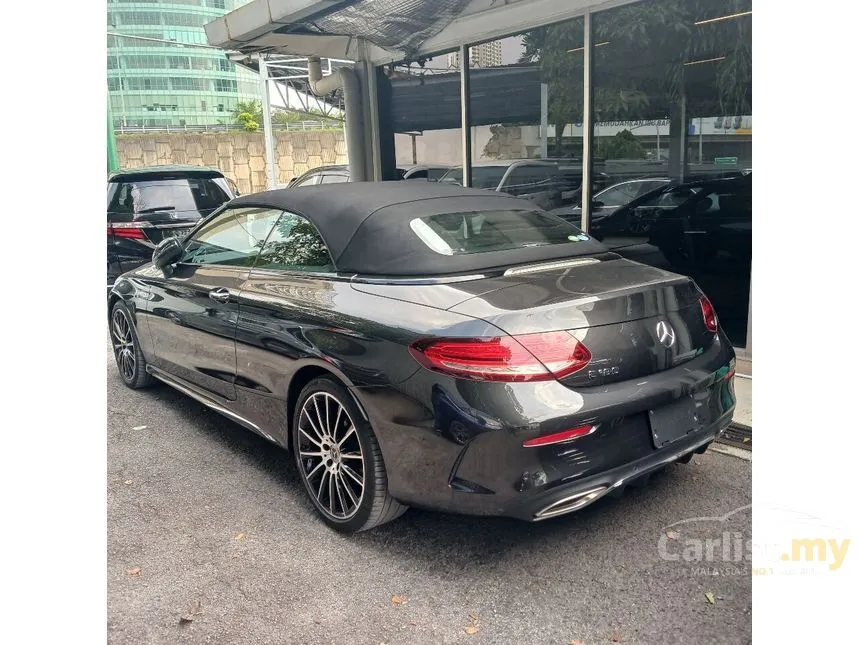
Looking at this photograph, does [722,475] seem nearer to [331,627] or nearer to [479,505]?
[479,505]

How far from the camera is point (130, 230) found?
28.7 ft

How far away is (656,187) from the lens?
6.35 m

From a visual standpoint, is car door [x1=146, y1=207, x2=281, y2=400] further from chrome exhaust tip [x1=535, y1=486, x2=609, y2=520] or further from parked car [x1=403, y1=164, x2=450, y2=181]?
parked car [x1=403, y1=164, x2=450, y2=181]

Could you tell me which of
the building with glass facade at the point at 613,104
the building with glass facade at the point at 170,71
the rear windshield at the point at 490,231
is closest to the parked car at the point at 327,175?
the building with glass facade at the point at 613,104

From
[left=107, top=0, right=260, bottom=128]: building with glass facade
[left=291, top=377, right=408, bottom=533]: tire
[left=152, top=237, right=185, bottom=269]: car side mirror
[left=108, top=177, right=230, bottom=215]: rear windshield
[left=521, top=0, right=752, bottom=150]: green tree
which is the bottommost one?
[left=291, top=377, right=408, bottom=533]: tire

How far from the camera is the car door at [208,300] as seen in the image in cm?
413

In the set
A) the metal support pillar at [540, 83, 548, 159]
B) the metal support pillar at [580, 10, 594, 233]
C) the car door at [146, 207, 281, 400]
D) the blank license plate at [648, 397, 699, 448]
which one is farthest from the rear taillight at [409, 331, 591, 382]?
the metal support pillar at [540, 83, 548, 159]

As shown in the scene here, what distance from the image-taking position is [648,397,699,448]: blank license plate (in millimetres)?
2984

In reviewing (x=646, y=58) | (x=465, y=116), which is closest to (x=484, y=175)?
(x=465, y=116)

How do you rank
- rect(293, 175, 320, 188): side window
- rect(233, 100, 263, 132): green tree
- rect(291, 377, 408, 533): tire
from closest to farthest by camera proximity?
rect(291, 377, 408, 533): tire < rect(293, 175, 320, 188): side window < rect(233, 100, 263, 132): green tree

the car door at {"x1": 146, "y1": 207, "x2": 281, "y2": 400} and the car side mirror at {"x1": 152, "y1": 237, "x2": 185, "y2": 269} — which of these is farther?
the car side mirror at {"x1": 152, "y1": 237, "x2": 185, "y2": 269}

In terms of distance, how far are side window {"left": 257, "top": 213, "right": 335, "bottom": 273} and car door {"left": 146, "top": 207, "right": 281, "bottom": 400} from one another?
0.10 meters

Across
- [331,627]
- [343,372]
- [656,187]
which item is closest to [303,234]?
[343,372]
